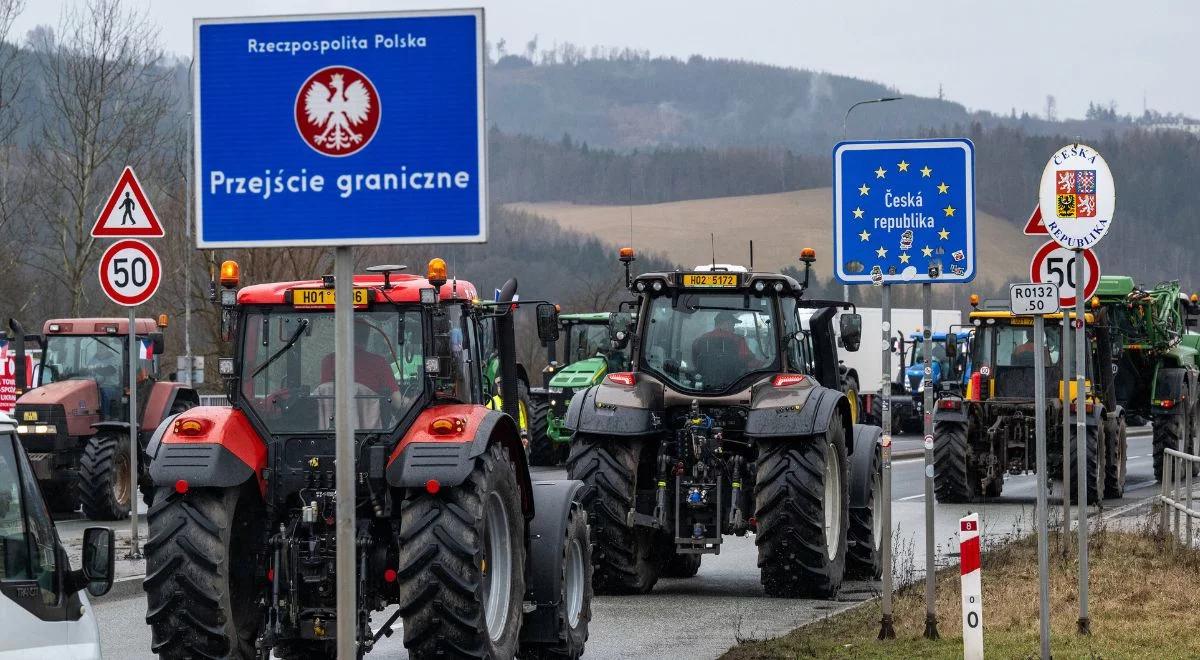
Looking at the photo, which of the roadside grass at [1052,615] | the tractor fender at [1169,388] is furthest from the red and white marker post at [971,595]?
the tractor fender at [1169,388]

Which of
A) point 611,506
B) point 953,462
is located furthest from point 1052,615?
point 953,462

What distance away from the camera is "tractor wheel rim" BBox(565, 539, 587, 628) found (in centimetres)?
1053

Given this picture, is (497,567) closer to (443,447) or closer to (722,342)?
(443,447)

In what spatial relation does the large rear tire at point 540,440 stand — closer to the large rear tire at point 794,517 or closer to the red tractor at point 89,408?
the red tractor at point 89,408

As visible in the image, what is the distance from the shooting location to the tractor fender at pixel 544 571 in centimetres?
1006

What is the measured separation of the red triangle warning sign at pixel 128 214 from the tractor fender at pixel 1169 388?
707 inches

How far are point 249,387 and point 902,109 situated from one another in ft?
596

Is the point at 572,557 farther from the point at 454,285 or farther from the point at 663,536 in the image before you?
the point at 663,536

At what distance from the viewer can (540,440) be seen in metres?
31.2

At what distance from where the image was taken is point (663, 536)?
1502cm

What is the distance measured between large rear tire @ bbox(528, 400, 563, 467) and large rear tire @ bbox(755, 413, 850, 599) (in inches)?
661

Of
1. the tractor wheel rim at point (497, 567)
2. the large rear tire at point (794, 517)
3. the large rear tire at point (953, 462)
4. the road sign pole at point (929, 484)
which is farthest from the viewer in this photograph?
the large rear tire at point (953, 462)

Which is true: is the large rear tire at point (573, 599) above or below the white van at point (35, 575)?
below

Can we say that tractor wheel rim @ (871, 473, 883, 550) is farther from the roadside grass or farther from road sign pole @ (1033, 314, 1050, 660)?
road sign pole @ (1033, 314, 1050, 660)
